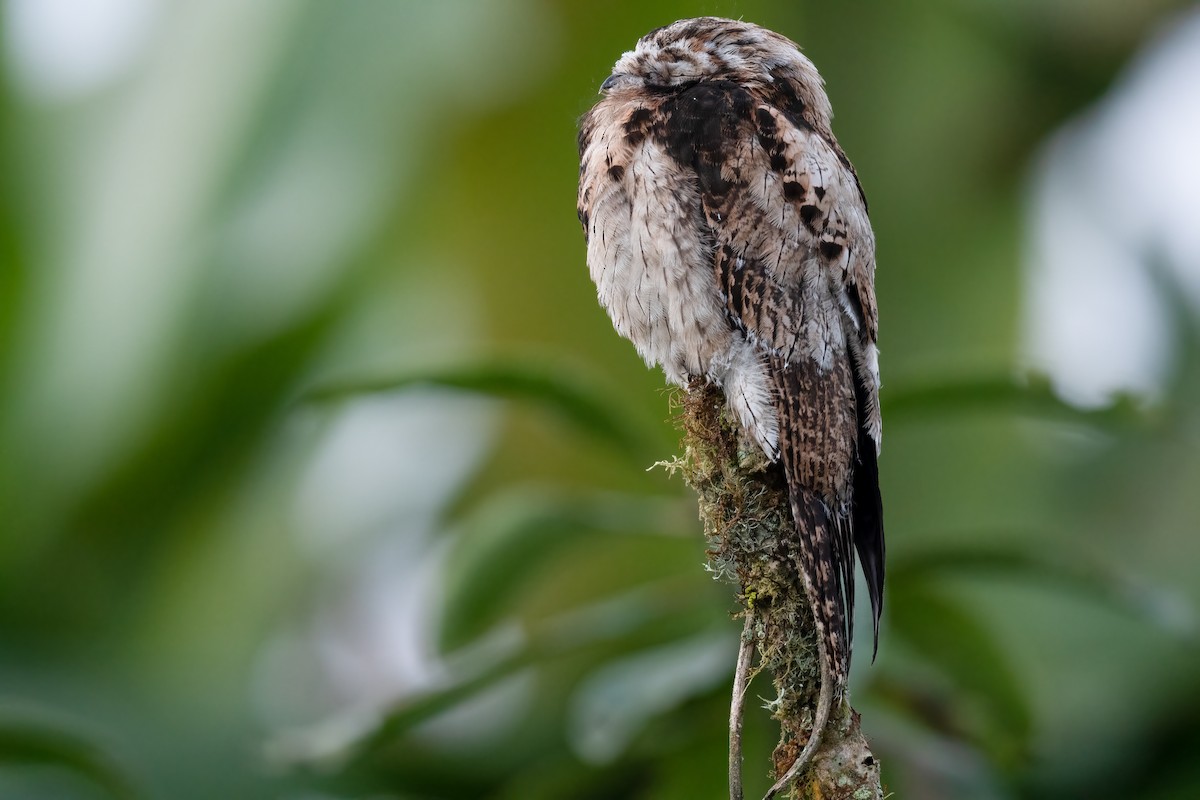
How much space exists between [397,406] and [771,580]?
2.18 m

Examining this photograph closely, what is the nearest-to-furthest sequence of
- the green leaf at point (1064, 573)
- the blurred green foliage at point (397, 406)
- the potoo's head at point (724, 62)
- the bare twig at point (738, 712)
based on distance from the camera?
the bare twig at point (738, 712) < the potoo's head at point (724, 62) < the green leaf at point (1064, 573) < the blurred green foliage at point (397, 406)

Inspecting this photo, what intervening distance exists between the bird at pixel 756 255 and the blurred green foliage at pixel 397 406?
1105mm

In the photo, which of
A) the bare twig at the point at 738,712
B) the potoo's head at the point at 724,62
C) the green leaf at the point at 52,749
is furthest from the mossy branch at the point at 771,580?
the green leaf at the point at 52,749

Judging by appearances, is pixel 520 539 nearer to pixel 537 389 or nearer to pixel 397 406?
pixel 537 389

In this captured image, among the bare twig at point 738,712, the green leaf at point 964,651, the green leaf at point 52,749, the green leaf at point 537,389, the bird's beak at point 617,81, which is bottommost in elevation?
the bare twig at point 738,712

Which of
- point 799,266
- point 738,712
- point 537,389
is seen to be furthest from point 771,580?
point 537,389

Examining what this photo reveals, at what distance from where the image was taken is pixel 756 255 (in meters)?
1.56

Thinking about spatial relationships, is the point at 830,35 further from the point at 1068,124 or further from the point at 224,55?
the point at 224,55

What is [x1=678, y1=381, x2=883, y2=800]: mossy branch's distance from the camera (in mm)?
1223

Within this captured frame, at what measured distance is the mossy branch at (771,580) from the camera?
1223 mm

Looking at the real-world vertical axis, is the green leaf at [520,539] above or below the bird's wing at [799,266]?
above

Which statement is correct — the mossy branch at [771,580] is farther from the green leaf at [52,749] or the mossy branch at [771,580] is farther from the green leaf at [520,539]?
the green leaf at [52,749]

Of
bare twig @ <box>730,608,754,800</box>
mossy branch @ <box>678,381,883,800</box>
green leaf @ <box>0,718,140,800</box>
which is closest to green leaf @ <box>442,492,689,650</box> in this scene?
A: green leaf @ <box>0,718,140,800</box>

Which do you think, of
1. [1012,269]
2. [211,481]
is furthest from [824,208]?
[1012,269]
